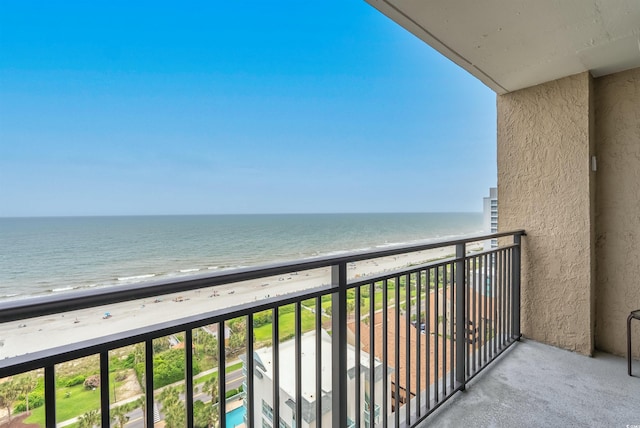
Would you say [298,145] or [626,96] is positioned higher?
→ [298,145]

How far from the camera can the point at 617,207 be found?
2277mm

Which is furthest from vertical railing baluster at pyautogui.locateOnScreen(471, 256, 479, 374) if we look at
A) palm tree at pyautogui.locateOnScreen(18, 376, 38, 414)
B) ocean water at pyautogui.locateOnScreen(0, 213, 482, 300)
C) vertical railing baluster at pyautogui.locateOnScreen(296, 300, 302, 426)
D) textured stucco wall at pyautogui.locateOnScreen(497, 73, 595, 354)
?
ocean water at pyautogui.locateOnScreen(0, 213, 482, 300)

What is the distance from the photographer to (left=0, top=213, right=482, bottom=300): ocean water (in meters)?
13.8

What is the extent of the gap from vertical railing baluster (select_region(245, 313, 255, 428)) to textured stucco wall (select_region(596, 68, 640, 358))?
9.16 feet

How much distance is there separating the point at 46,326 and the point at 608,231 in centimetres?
337

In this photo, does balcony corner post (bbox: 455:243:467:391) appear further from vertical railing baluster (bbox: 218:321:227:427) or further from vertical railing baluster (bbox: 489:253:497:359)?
vertical railing baluster (bbox: 218:321:227:427)

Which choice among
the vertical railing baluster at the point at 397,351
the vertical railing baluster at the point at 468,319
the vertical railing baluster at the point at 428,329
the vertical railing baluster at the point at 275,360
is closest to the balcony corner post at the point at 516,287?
the vertical railing baluster at the point at 468,319

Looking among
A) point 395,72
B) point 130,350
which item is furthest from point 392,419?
point 395,72

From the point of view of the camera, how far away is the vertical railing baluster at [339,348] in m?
1.19

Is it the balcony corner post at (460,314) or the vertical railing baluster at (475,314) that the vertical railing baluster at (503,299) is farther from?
the balcony corner post at (460,314)

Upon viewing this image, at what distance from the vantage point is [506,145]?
2.66m

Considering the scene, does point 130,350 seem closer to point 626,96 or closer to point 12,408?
point 12,408

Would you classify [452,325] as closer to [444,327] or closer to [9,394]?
[444,327]

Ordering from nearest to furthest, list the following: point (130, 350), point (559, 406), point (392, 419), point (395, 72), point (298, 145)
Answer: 1. point (130, 350)
2. point (392, 419)
3. point (559, 406)
4. point (395, 72)
5. point (298, 145)
